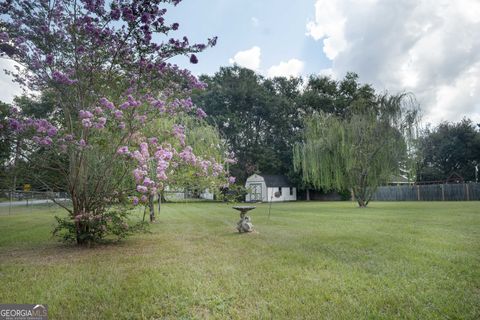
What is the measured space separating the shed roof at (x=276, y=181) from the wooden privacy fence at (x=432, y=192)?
9493mm

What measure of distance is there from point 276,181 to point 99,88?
28709 mm

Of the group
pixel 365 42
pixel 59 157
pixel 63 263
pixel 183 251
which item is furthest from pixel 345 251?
pixel 365 42

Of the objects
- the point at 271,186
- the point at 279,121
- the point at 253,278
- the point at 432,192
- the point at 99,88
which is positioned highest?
the point at 279,121

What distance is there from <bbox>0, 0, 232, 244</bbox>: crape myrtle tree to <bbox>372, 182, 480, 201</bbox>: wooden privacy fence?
24802 millimetres

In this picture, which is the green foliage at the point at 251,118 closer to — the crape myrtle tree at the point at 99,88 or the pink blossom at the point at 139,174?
the crape myrtle tree at the point at 99,88

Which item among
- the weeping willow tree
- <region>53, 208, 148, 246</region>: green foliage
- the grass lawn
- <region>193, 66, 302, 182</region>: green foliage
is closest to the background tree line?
<region>193, 66, 302, 182</region>: green foliage

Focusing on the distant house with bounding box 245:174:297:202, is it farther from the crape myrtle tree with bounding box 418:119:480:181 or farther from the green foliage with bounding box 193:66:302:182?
the crape myrtle tree with bounding box 418:119:480:181

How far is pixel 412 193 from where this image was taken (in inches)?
1048

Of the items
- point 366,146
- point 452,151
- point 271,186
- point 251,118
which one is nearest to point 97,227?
point 366,146

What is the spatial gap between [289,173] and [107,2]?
97.0ft

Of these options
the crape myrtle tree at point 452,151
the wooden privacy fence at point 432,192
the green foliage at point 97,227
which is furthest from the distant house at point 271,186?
the green foliage at point 97,227

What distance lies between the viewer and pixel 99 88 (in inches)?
248

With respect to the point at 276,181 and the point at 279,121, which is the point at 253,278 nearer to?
the point at 276,181

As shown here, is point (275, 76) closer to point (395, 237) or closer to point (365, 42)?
point (365, 42)
